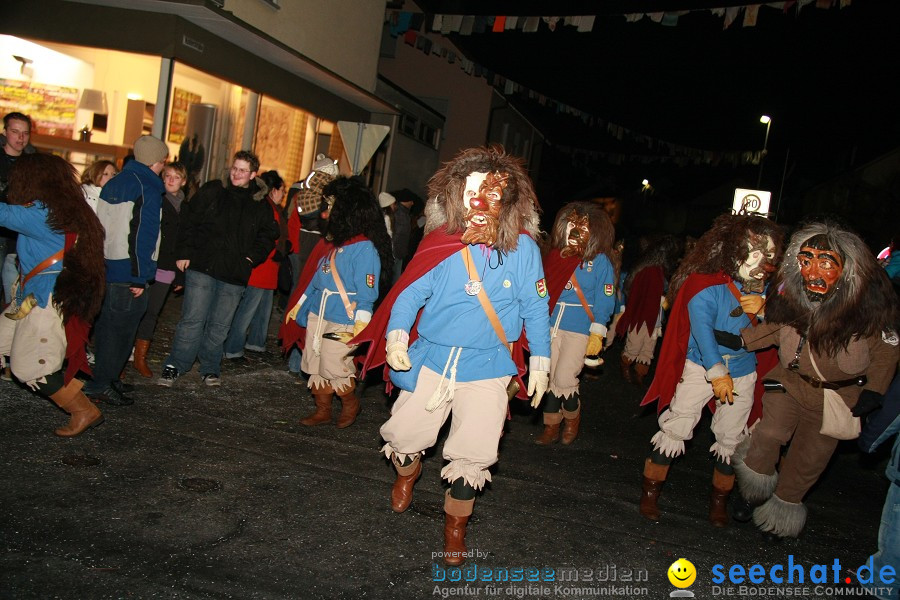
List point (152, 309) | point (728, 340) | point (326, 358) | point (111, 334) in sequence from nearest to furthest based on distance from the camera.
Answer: point (728, 340) < point (111, 334) < point (326, 358) < point (152, 309)

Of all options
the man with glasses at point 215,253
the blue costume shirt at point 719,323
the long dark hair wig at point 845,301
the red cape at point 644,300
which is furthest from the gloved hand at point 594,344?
the red cape at point 644,300

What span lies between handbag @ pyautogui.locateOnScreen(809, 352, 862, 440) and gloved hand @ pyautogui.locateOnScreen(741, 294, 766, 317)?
66 cm

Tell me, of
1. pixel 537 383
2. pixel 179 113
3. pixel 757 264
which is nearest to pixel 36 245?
pixel 537 383

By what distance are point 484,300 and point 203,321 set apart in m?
3.73

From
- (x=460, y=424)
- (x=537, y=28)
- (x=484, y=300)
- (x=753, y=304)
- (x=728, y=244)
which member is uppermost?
(x=537, y=28)

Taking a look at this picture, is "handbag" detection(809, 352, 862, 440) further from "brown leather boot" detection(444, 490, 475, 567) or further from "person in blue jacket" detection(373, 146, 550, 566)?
"brown leather boot" detection(444, 490, 475, 567)

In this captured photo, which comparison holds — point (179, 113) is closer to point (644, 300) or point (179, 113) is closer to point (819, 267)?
point (644, 300)

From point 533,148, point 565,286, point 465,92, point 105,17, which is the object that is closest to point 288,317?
point 565,286

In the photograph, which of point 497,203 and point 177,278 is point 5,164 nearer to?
point 177,278

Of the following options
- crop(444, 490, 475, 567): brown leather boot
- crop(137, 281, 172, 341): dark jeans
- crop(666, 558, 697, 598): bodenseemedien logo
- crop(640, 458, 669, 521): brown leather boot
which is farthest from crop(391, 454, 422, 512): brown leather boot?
crop(137, 281, 172, 341): dark jeans

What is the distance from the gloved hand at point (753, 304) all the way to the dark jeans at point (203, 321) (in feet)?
14.7

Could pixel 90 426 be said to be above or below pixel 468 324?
below

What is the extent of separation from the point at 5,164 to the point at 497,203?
507cm

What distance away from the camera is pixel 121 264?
6.16 m
